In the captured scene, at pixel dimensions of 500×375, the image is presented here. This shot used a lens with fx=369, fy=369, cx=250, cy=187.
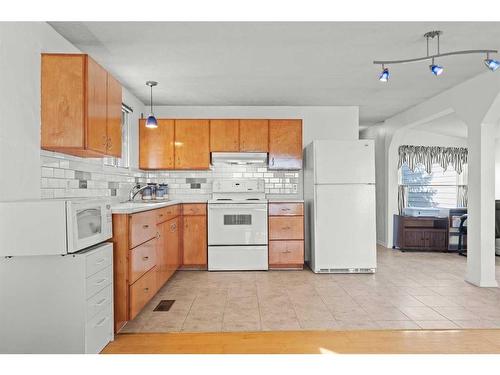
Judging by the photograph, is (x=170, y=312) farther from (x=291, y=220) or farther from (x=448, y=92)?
(x=448, y=92)

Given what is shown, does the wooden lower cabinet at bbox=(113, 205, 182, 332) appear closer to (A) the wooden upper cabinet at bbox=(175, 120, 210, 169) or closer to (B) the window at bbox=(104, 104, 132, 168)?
(B) the window at bbox=(104, 104, 132, 168)

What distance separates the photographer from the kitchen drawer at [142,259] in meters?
2.98

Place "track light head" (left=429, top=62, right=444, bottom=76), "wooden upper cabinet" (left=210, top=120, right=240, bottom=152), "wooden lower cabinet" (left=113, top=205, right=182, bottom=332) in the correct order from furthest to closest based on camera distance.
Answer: "wooden upper cabinet" (left=210, top=120, right=240, bottom=152) < "track light head" (left=429, top=62, right=444, bottom=76) < "wooden lower cabinet" (left=113, top=205, right=182, bottom=332)

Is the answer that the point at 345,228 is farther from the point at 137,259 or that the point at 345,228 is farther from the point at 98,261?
the point at 98,261

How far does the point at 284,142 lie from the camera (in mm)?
5324

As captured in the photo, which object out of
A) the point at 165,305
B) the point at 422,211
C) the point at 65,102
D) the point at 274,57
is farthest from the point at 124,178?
the point at 422,211

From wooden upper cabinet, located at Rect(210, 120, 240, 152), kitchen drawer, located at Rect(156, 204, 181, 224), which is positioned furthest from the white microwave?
wooden upper cabinet, located at Rect(210, 120, 240, 152)

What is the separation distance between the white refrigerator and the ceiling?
836mm

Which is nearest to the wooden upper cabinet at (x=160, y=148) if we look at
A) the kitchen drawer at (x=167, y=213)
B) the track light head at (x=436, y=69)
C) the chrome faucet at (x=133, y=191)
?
the chrome faucet at (x=133, y=191)

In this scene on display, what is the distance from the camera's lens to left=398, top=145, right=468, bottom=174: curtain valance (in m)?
7.26

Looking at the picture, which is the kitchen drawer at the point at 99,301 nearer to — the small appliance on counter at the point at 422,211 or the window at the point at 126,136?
the window at the point at 126,136

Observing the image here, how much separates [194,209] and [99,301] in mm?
2695

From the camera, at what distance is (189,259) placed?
5.02 m

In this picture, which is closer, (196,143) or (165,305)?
(165,305)
